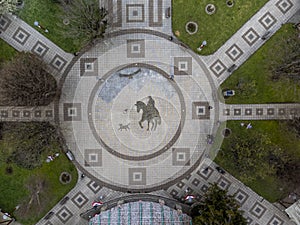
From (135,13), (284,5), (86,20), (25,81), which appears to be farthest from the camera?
(135,13)

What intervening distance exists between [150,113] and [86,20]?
429 inches

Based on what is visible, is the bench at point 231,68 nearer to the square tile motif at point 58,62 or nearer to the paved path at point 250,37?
the paved path at point 250,37

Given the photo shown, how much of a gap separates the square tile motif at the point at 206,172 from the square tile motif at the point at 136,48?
13.2 metres

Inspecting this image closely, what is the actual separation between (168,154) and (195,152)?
2767 mm

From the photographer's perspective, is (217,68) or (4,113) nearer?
(217,68)

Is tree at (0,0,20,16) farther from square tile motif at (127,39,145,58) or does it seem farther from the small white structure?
the small white structure

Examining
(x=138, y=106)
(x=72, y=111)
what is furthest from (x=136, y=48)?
(x=72, y=111)

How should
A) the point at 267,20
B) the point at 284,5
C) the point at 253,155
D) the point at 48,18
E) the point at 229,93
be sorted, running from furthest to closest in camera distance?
the point at 48,18, the point at 267,20, the point at 284,5, the point at 229,93, the point at 253,155

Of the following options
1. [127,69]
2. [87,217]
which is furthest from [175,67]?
[87,217]

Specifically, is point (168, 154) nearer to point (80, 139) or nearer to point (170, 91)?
point (170, 91)

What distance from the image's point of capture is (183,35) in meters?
31.7

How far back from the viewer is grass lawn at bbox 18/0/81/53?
31.6 meters

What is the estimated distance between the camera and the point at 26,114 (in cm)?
3219

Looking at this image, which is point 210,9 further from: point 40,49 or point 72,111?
point 40,49
